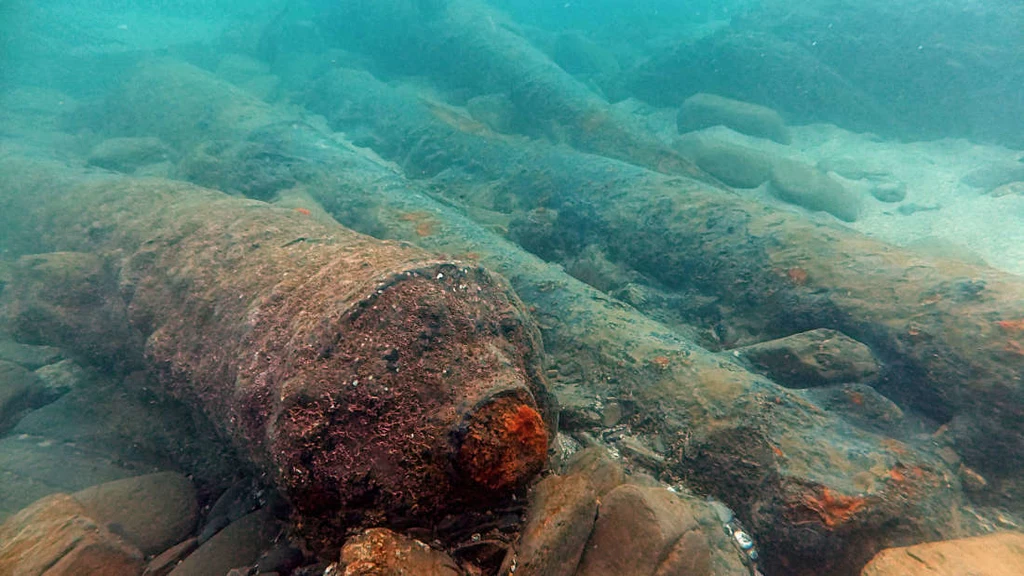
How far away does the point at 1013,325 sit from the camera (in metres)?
3.47

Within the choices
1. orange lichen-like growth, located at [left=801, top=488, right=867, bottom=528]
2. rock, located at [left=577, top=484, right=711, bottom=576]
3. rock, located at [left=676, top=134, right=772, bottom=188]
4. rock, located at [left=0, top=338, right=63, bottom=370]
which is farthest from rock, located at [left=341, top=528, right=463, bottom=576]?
rock, located at [left=676, top=134, right=772, bottom=188]

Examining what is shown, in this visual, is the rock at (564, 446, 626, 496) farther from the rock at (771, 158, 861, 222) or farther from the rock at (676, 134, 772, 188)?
the rock at (676, 134, 772, 188)

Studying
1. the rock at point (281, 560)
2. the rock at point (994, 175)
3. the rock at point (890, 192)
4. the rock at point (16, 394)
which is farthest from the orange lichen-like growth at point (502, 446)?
the rock at point (994, 175)

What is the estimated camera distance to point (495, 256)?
5.15 metres

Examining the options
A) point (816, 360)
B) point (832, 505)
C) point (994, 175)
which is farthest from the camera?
point (994, 175)

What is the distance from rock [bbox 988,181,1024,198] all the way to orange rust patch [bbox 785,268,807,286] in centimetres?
695

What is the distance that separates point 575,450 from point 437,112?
31.8 feet

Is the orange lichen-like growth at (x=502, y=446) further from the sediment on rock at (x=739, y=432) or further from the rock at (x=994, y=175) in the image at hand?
the rock at (x=994, y=175)

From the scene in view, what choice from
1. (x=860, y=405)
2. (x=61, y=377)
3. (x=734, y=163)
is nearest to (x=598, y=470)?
(x=860, y=405)

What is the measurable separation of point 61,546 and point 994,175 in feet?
44.7

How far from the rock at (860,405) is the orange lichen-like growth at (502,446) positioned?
2.76m

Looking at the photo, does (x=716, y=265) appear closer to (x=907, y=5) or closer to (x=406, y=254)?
(x=406, y=254)

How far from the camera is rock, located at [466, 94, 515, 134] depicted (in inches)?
440

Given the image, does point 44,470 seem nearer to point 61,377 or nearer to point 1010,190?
point 61,377
